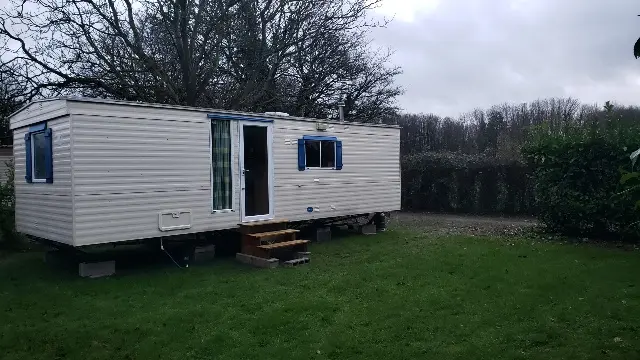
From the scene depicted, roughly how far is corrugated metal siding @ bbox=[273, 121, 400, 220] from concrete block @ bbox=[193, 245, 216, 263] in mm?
1465

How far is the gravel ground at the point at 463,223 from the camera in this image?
465 inches

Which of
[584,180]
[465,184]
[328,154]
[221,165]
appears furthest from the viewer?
[465,184]

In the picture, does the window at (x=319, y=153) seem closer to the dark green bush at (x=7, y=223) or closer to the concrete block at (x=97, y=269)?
the concrete block at (x=97, y=269)

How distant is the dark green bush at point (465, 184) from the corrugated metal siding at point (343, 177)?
4666mm

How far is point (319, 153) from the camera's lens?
10367 millimetres

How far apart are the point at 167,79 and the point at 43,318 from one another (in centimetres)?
808

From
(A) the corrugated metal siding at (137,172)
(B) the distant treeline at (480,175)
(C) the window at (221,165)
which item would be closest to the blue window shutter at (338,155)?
(C) the window at (221,165)

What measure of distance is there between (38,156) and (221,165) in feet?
9.58

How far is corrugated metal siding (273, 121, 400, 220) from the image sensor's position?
9625 mm

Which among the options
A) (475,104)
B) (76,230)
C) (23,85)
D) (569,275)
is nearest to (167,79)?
(23,85)

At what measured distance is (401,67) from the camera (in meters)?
19.9

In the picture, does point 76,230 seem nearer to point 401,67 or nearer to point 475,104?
point 401,67

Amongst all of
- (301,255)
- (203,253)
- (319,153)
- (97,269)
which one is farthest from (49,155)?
(319,153)

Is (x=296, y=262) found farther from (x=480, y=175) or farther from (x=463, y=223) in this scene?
(x=480, y=175)
